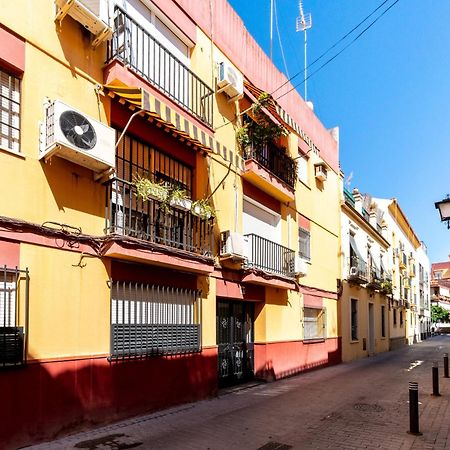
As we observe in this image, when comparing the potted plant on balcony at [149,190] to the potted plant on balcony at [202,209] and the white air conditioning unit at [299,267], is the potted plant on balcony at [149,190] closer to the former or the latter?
the potted plant on balcony at [202,209]

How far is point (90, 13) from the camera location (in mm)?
7332

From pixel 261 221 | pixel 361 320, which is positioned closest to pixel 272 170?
pixel 261 221

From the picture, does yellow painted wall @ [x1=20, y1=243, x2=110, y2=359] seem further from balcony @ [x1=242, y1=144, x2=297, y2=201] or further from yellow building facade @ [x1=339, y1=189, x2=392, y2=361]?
yellow building facade @ [x1=339, y1=189, x2=392, y2=361]

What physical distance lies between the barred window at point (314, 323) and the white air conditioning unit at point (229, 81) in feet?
26.0

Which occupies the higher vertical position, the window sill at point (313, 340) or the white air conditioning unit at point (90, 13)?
the white air conditioning unit at point (90, 13)

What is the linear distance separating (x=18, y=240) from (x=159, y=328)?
347 centimetres

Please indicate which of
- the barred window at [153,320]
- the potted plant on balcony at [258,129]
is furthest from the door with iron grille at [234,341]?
the potted plant on balcony at [258,129]

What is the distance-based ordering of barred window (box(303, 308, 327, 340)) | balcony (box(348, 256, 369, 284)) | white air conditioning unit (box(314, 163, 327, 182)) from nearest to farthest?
barred window (box(303, 308, 327, 340))
white air conditioning unit (box(314, 163, 327, 182))
balcony (box(348, 256, 369, 284))

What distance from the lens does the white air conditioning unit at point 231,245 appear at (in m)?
10.9

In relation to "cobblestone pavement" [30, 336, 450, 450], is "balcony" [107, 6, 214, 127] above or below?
above

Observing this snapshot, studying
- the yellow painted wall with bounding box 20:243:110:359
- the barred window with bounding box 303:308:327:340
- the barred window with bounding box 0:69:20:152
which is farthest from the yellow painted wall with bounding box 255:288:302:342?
the barred window with bounding box 0:69:20:152

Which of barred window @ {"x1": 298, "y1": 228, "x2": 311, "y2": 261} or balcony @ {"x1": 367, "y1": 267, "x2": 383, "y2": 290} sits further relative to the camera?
balcony @ {"x1": 367, "y1": 267, "x2": 383, "y2": 290}

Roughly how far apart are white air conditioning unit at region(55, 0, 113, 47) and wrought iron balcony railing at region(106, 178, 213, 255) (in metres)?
2.44

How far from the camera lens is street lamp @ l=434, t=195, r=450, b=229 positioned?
9.52m
